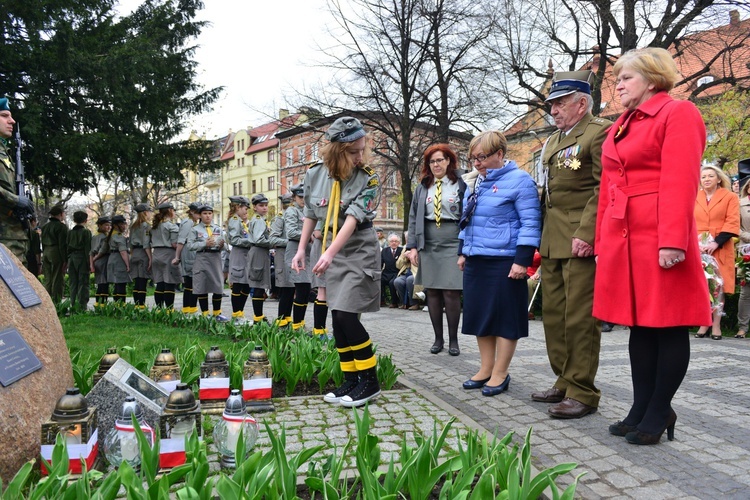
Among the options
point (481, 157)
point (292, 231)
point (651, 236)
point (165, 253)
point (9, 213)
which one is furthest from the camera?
point (165, 253)

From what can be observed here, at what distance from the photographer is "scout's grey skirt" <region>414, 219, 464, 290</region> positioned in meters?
6.41

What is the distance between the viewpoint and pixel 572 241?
3.91 metres

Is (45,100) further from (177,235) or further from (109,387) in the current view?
(109,387)

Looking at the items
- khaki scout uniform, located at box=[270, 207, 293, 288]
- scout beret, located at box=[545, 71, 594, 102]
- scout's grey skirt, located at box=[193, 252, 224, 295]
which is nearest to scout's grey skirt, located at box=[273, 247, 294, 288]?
khaki scout uniform, located at box=[270, 207, 293, 288]

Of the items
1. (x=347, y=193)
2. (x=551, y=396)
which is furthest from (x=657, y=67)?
(x=551, y=396)

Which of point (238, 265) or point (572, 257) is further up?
point (572, 257)

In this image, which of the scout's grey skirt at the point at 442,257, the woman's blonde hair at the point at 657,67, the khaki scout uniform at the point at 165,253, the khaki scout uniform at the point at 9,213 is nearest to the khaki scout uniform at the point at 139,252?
the khaki scout uniform at the point at 165,253

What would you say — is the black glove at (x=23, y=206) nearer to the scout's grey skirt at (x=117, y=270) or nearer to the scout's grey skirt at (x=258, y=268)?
the scout's grey skirt at (x=258, y=268)

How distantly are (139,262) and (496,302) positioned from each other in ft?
29.2

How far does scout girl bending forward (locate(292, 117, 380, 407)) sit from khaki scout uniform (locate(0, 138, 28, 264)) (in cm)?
339

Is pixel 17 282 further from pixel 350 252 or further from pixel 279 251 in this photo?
pixel 279 251

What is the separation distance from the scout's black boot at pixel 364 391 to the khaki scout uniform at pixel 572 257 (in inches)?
51.4

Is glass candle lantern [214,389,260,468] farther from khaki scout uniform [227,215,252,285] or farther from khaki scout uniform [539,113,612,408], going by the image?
khaki scout uniform [227,215,252,285]

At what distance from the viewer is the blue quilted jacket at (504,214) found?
4406 mm
